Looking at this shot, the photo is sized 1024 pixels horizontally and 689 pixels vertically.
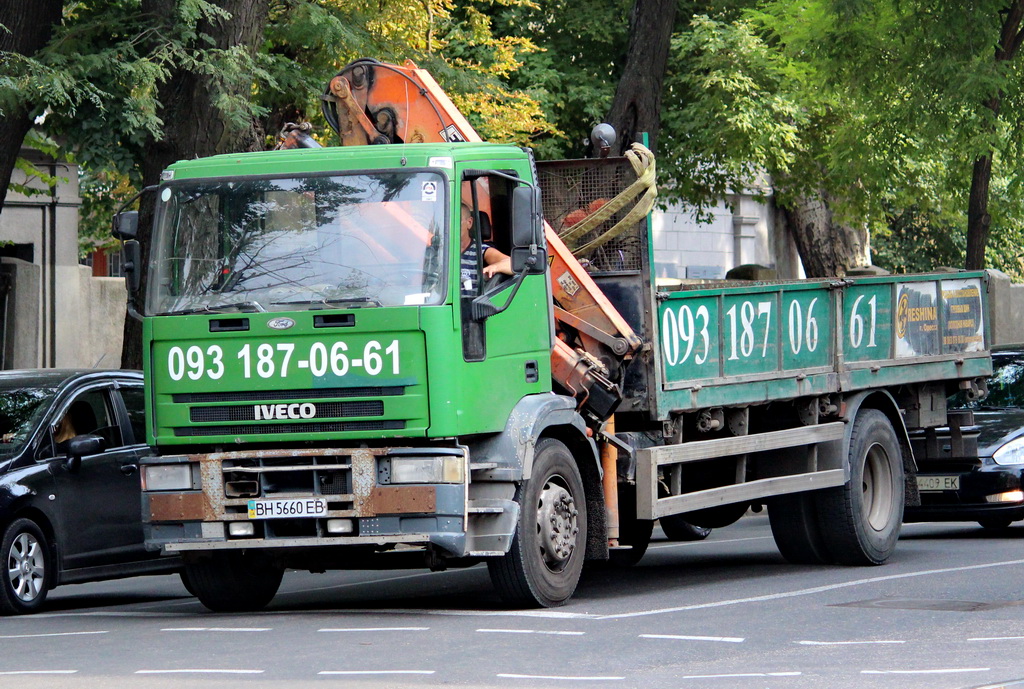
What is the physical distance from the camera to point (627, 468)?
11289 millimetres

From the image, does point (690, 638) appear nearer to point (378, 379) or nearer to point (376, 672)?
point (376, 672)

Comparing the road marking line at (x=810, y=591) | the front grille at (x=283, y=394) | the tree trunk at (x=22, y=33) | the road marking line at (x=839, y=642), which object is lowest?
the road marking line at (x=810, y=591)

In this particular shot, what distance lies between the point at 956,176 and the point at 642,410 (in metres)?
12.0

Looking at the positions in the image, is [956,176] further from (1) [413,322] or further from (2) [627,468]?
(1) [413,322]

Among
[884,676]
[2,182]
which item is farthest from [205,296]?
[2,182]

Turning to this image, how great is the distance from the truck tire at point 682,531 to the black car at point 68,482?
458 centimetres

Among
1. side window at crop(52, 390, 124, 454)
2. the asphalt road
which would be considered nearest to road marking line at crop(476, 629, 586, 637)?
the asphalt road

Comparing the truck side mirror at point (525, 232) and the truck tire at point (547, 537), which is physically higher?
the truck side mirror at point (525, 232)

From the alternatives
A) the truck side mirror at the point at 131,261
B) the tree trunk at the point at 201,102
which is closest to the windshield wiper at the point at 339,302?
the truck side mirror at the point at 131,261

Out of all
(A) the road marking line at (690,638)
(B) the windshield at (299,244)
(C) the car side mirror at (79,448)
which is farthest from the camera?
(C) the car side mirror at (79,448)

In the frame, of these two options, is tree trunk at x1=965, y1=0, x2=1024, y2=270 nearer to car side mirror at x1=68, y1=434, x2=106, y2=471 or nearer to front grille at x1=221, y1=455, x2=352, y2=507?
car side mirror at x1=68, y1=434, x2=106, y2=471

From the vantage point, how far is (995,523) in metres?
15.4

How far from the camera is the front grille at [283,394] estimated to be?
9711 millimetres

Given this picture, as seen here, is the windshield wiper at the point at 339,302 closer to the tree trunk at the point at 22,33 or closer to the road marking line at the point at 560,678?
the road marking line at the point at 560,678
